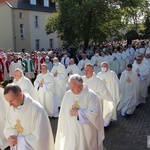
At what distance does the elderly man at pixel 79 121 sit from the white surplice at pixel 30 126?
2.72ft

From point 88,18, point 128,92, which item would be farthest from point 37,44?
point 128,92

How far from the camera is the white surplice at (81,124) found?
516 cm

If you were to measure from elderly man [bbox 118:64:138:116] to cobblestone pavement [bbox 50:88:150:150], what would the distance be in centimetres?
26

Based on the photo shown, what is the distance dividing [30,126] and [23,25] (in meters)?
32.7

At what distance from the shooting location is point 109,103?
846 centimetres

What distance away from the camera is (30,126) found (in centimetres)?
438

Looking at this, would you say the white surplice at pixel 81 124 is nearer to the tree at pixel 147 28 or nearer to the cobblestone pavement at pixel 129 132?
the cobblestone pavement at pixel 129 132

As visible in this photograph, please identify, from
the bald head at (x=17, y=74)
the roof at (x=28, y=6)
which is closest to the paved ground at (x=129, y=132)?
the bald head at (x=17, y=74)

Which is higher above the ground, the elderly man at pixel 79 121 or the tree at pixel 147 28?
the tree at pixel 147 28

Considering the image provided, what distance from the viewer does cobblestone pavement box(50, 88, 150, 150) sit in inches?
273

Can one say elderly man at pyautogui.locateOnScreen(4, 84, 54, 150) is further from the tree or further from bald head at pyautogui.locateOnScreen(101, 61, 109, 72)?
the tree

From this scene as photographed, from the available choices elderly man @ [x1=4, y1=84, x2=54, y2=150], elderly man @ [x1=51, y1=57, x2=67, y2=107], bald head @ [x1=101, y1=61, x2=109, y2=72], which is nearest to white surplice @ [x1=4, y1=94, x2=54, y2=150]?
elderly man @ [x1=4, y1=84, x2=54, y2=150]

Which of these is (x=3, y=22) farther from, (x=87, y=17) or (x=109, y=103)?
(x=109, y=103)

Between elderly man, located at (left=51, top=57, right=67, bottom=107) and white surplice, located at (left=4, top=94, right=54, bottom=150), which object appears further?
elderly man, located at (left=51, top=57, right=67, bottom=107)
